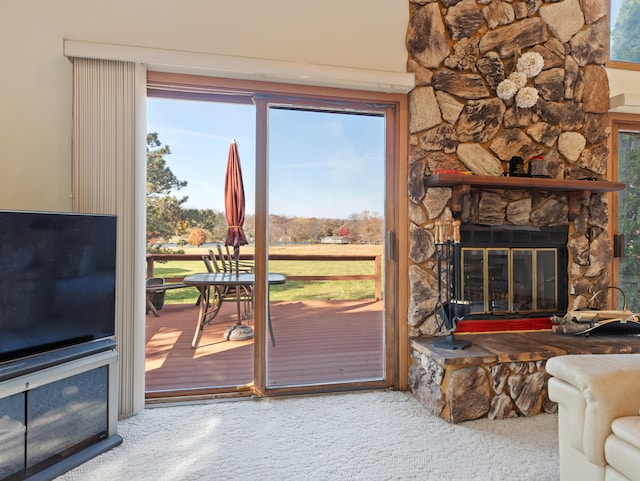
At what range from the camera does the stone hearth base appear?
2.32m

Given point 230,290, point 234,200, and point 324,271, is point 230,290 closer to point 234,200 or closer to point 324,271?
point 234,200

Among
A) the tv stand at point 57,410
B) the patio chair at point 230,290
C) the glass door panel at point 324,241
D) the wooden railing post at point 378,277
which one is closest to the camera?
the tv stand at point 57,410

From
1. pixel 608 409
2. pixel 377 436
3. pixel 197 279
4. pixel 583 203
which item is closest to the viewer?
pixel 608 409

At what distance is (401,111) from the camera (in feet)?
9.29

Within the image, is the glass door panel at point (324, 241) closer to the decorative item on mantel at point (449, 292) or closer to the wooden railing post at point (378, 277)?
the wooden railing post at point (378, 277)

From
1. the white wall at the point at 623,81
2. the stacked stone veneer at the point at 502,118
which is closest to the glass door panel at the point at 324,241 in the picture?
the stacked stone veneer at the point at 502,118

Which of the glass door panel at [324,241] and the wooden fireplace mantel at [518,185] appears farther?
the glass door panel at [324,241]

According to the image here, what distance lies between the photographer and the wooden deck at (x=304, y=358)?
277 cm

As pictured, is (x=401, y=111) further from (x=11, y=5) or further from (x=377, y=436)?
(x=11, y=5)

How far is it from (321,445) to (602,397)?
1356mm

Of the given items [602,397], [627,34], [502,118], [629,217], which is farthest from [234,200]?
[627,34]

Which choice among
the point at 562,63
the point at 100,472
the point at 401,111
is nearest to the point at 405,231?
the point at 401,111

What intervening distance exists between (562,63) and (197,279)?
144 inches

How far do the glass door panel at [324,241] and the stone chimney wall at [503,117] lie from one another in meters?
0.33
